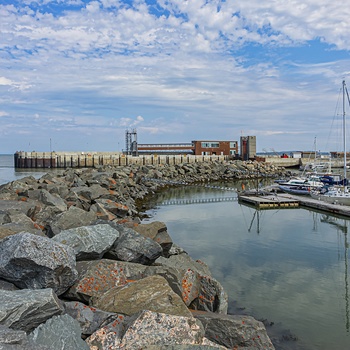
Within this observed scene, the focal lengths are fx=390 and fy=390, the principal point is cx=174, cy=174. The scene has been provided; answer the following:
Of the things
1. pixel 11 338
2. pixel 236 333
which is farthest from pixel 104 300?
pixel 236 333

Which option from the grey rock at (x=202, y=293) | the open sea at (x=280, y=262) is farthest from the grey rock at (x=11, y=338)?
the open sea at (x=280, y=262)

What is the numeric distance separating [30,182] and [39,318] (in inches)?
925

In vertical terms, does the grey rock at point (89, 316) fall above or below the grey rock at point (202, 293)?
above

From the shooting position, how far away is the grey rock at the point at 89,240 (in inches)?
300

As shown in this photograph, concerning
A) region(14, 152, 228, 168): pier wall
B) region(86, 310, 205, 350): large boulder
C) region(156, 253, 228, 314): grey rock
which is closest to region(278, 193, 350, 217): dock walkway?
region(156, 253, 228, 314): grey rock

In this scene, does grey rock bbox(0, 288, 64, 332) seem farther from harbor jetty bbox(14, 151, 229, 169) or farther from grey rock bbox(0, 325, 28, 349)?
harbor jetty bbox(14, 151, 229, 169)

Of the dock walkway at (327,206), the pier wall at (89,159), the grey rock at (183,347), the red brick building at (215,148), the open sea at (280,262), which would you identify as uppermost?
the red brick building at (215,148)

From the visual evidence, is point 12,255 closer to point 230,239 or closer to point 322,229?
point 230,239

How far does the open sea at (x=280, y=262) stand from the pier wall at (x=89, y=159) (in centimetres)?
4669

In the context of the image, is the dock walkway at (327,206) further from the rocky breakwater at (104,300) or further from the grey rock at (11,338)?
the grey rock at (11,338)

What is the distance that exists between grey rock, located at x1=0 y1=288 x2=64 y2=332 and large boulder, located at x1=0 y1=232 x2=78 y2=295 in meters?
0.58

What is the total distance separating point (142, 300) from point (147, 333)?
99 centimetres

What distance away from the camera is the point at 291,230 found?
22859 mm

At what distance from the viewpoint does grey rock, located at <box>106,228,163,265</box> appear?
27.6ft
